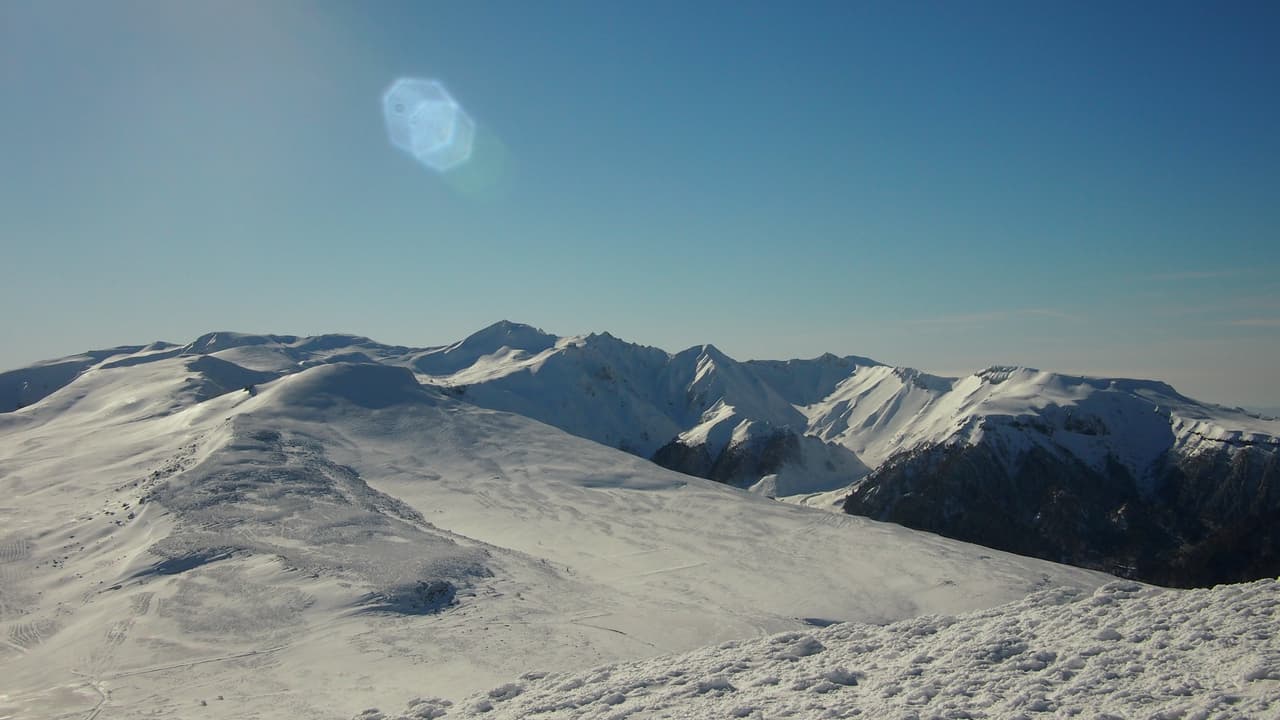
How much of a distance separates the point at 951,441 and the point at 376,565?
Result: 92.9 m

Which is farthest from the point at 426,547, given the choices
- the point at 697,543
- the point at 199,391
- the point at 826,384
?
the point at 826,384

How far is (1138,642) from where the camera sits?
1290cm

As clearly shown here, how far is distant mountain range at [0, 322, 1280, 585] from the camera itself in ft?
298

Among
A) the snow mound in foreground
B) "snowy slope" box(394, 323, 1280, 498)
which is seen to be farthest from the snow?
"snowy slope" box(394, 323, 1280, 498)

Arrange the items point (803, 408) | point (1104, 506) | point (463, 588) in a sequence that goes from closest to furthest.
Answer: point (463, 588) < point (1104, 506) < point (803, 408)

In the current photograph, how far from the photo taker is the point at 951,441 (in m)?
104

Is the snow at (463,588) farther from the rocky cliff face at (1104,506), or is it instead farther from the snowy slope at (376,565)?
the rocky cliff face at (1104,506)

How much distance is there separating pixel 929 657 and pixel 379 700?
12665 millimetres

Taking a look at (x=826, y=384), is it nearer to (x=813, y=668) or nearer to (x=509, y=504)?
(x=509, y=504)

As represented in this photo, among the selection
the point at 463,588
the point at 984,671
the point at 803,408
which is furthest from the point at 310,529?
the point at 803,408

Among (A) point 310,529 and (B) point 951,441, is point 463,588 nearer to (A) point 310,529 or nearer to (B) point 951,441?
(A) point 310,529

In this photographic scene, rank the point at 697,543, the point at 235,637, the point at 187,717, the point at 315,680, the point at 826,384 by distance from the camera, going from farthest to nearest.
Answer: the point at 826,384 → the point at 697,543 → the point at 235,637 → the point at 315,680 → the point at 187,717

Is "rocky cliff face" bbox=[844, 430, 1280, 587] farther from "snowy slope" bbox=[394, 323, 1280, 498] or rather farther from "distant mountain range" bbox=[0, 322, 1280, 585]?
"snowy slope" bbox=[394, 323, 1280, 498]

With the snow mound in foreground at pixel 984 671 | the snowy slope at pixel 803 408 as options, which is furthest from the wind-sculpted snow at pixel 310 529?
the snowy slope at pixel 803 408
